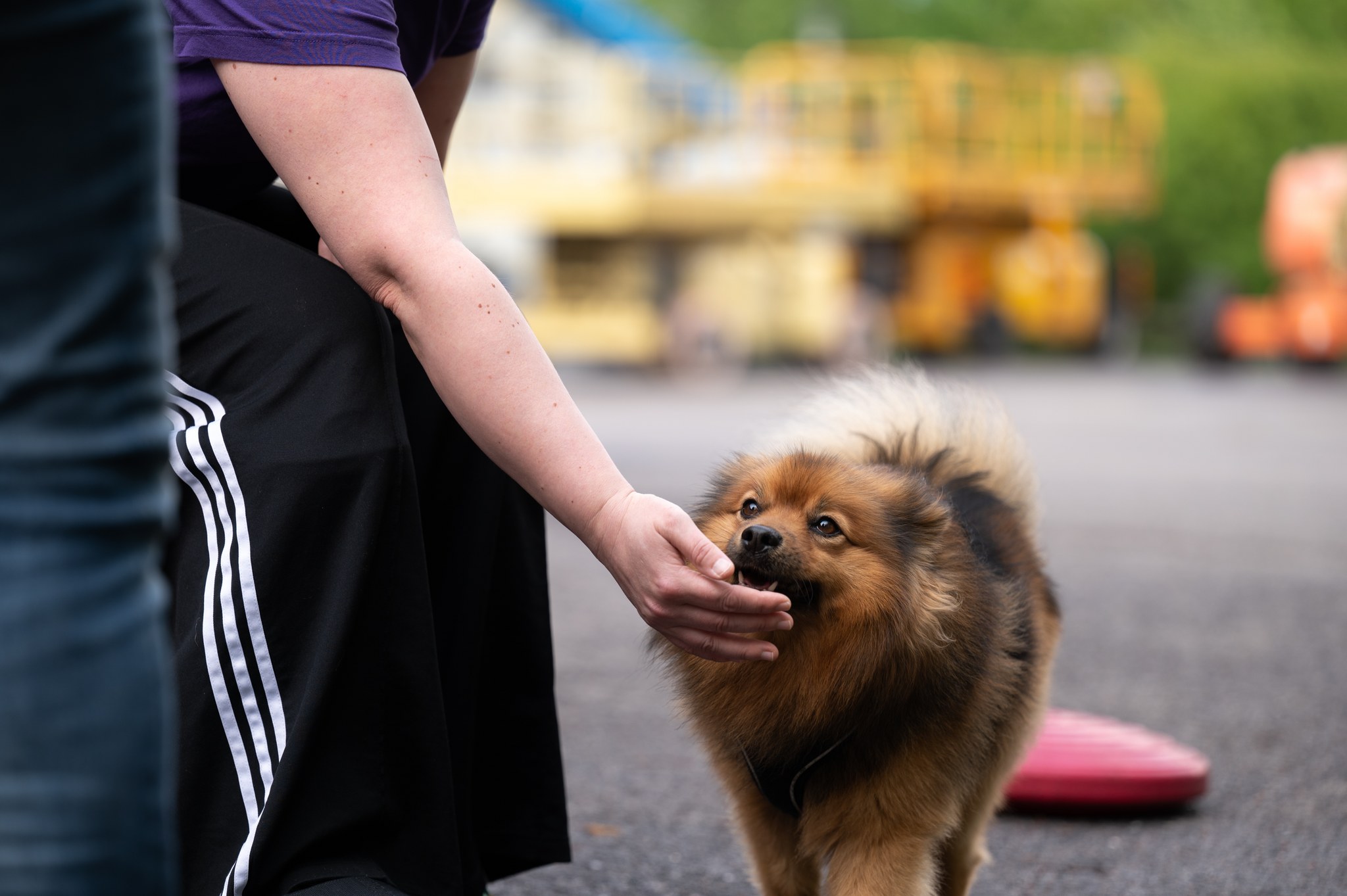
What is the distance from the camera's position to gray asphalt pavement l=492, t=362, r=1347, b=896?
2504 mm

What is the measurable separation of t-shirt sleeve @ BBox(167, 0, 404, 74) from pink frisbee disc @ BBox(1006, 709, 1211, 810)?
67.8 inches

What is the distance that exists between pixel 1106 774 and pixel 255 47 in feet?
6.47

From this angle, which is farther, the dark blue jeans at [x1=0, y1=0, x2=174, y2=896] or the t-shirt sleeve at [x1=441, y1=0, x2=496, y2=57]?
the t-shirt sleeve at [x1=441, y1=0, x2=496, y2=57]

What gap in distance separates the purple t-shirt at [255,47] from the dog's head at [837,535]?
77 cm

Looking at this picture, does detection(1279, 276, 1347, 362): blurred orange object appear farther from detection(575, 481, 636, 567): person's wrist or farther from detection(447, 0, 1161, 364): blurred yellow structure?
detection(575, 481, 636, 567): person's wrist

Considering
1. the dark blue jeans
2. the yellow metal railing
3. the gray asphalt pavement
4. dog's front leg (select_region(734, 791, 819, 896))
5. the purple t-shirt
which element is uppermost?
the yellow metal railing

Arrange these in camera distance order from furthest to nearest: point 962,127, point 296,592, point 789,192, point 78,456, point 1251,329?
point 962,127 → point 789,192 → point 1251,329 → point 296,592 → point 78,456

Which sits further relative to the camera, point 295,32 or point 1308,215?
point 1308,215

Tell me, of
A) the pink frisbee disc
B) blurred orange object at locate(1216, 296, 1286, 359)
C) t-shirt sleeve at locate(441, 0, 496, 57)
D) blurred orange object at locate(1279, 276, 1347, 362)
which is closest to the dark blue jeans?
t-shirt sleeve at locate(441, 0, 496, 57)

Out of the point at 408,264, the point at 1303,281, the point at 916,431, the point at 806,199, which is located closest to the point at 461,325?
the point at 408,264

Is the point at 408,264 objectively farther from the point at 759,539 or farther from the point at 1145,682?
the point at 1145,682

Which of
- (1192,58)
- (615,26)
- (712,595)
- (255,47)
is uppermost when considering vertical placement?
(1192,58)

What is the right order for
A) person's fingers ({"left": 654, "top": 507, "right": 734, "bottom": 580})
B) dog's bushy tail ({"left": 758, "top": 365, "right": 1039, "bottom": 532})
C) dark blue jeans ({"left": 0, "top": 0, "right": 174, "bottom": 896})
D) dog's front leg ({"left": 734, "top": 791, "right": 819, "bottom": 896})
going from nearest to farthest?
dark blue jeans ({"left": 0, "top": 0, "right": 174, "bottom": 896})
person's fingers ({"left": 654, "top": 507, "right": 734, "bottom": 580})
dog's front leg ({"left": 734, "top": 791, "right": 819, "bottom": 896})
dog's bushy tail ({"left": 758, "top": 365, "right": 1039, "bottom": 532})

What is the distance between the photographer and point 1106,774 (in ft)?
8.95
